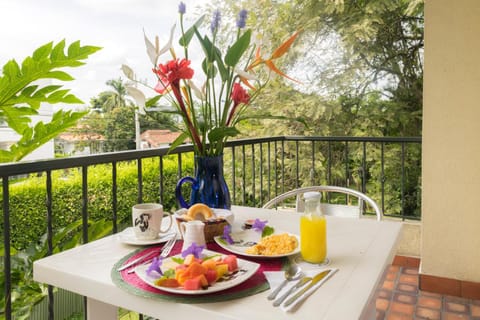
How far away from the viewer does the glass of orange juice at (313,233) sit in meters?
0.83

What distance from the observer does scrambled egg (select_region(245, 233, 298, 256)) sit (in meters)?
0.88

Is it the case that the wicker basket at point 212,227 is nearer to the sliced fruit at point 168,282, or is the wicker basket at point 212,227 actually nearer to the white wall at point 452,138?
the sliced fruit at point 168,282

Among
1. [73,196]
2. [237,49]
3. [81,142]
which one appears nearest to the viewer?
[237,49]

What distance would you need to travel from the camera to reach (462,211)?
2322 mm

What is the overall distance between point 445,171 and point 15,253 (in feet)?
7.67

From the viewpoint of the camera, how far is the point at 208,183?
116 cm

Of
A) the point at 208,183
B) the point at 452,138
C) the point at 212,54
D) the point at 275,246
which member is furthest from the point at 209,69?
the point at 452,138

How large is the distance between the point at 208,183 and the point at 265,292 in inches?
20.2

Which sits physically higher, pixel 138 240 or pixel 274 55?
pixel 274 55

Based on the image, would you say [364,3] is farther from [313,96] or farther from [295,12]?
[313,96]

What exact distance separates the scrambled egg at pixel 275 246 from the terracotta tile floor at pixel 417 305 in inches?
53.7

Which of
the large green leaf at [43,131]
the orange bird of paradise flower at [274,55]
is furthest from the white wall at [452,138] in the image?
the large green leaf at [43,131]

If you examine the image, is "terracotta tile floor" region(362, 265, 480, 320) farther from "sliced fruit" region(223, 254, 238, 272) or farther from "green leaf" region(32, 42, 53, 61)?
"green leaf" region(32, 42, 53, 61)

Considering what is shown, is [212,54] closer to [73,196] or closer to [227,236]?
[227,236]
